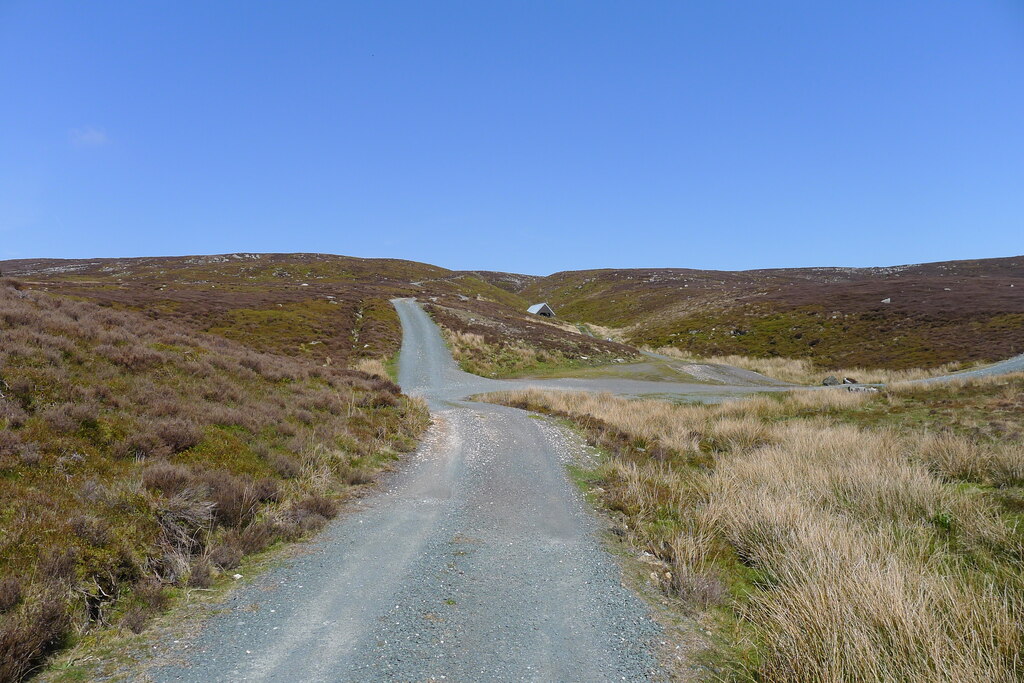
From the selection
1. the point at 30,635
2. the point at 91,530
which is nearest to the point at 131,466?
the point at 91,530

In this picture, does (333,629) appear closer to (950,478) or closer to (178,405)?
(178,405)

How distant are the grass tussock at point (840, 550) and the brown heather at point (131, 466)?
5.49m

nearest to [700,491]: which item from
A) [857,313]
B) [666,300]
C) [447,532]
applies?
[447,532]

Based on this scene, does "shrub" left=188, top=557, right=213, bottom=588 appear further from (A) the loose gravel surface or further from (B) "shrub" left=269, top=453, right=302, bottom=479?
(B) "shrub" left=269, top=453, right=302, bottom=479

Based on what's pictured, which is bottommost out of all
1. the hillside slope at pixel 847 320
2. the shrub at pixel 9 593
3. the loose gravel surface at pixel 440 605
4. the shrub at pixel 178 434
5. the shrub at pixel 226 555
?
the loose gravel surface at pixel 440 605

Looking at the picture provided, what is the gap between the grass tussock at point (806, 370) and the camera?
37.2 m

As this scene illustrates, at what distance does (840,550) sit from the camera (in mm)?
5301

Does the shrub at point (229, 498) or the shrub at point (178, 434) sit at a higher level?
the shrub at point (178, 434)

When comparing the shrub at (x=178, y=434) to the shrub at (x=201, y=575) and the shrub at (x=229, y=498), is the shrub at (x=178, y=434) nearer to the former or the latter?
the shrub at (x=229, y=498)

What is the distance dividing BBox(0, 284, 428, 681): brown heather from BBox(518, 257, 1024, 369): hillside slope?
1959 inches

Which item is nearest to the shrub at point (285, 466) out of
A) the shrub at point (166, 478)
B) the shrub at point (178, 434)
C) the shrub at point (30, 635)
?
the shrub at point (178, 434)

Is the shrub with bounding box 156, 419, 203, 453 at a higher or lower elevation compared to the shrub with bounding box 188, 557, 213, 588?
higher

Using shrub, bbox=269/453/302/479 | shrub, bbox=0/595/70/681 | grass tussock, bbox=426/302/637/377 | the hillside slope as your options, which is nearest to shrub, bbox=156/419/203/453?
shrub, bbox=269/453/302/479

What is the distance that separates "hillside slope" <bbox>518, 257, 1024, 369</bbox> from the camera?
45.2m
